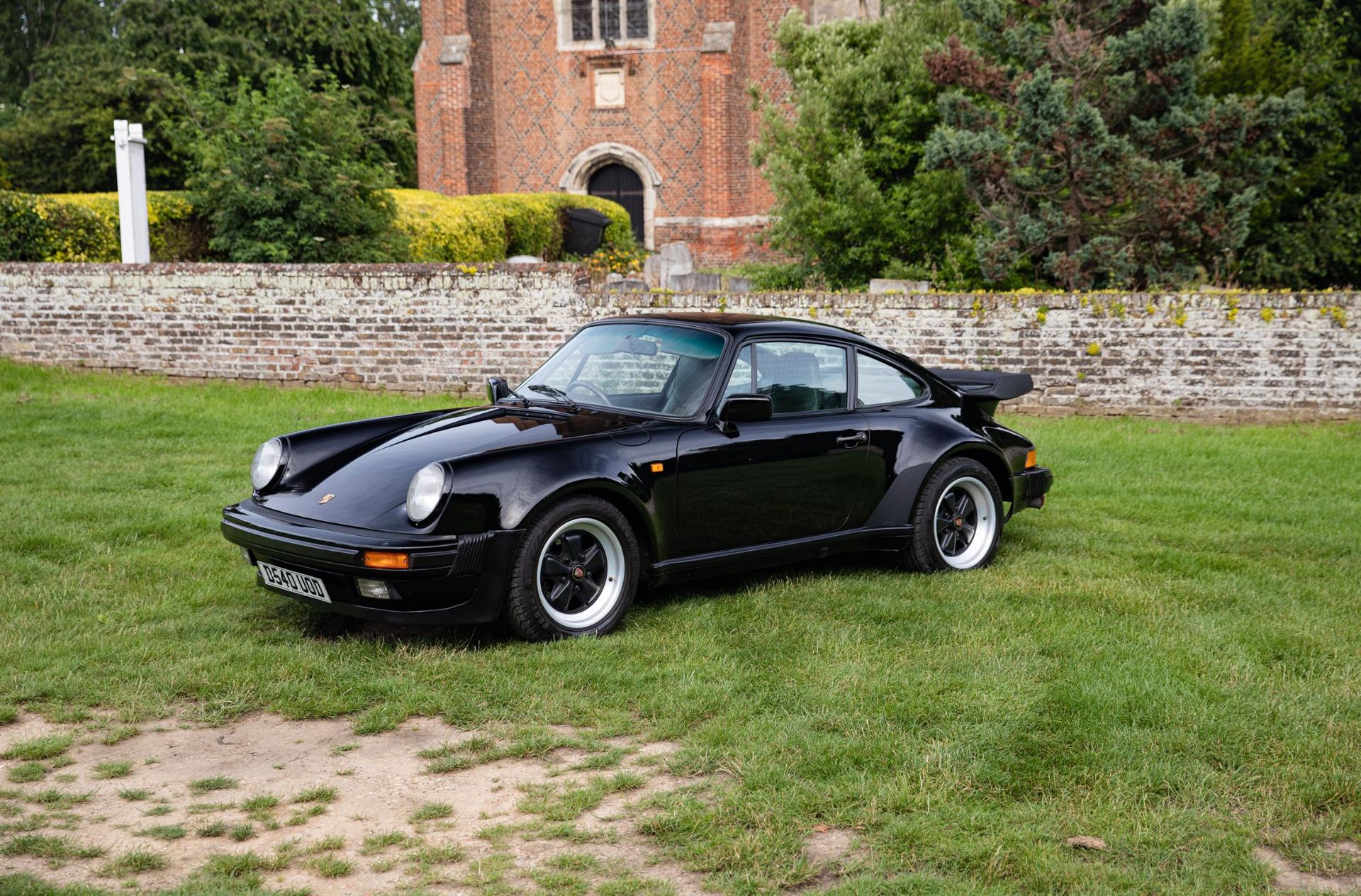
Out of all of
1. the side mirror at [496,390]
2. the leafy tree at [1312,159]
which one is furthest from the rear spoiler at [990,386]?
the leafy tree at [1312,159]

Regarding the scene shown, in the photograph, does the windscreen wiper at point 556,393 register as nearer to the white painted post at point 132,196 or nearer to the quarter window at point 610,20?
the white painted post at point 132,196

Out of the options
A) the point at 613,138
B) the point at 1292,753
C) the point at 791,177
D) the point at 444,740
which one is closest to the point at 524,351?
the point at 791,177

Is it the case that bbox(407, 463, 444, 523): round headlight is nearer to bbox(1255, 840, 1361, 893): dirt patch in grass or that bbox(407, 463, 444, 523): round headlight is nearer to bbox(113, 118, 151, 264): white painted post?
bbox(1255, 840, 1361, 893): dirt patch in grass

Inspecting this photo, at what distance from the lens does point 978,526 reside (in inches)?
265

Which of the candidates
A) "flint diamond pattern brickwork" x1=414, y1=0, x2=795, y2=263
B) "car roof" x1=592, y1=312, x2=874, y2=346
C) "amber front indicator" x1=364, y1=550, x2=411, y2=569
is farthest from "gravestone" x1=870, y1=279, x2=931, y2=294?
"flint diamond pattern brickwork" x1=414, y1=0, x2=795, y2=263

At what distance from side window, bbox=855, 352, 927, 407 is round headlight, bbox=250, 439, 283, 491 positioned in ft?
9.62

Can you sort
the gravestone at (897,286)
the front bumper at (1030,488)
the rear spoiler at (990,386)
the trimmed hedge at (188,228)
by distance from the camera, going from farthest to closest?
the trimmed hedge at (188,228), the gravestone at (897,286), the rear spoiler at (990,386), the front bumper at (1030,488)

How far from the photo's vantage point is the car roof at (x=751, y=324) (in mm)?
6051

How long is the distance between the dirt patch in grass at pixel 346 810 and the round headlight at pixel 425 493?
92 cm

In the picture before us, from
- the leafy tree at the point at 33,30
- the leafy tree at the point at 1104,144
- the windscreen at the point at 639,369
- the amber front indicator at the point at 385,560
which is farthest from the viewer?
the leafy tree at the point at 33,30

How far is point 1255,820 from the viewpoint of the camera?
11.6 feet

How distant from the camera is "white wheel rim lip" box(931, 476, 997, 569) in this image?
6547 mm

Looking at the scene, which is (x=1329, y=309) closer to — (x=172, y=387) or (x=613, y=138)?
(x=172, y=387)

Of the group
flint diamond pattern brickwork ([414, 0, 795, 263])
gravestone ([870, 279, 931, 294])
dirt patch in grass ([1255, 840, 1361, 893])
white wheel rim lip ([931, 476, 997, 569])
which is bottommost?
dirt patch in grass ([1255, 840, 1361, 893])
